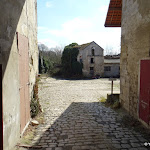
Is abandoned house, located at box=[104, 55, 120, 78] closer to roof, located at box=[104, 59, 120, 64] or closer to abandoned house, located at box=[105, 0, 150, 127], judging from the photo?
roof, located at box=[104, 59, 120, 64]

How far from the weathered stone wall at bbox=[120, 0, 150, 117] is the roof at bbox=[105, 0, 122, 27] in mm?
1666

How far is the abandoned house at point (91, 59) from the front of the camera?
28434mm

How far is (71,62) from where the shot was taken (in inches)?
1144

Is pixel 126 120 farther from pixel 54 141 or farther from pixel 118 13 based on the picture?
pixel 118 13

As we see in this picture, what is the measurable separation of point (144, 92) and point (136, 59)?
4.60 ft

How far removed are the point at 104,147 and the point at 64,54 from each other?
26510 millimetres

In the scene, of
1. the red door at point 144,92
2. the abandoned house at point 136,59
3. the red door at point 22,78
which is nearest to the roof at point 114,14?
the abandoned house at point 136,59

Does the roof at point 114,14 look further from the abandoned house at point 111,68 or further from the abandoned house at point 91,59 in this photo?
the abandoned house at point 111,68

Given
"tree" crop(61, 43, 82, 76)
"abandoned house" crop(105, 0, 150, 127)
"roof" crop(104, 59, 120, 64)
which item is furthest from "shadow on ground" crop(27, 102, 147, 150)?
"roof" crop(104, 59, 120, 64)

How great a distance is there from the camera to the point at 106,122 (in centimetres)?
548

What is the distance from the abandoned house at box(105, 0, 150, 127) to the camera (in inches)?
185

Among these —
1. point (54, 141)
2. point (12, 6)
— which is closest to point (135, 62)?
point (54, 141)

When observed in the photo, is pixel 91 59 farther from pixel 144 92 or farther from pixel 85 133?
pixel 85 133

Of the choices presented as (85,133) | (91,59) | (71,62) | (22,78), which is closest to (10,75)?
(22,78)
